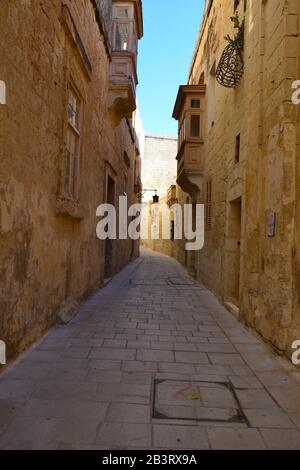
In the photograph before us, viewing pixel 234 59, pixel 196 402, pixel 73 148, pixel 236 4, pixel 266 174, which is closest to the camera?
pixel 196 402

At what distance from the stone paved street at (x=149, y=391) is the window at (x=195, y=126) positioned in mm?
7842

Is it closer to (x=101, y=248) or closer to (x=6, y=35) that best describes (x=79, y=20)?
(x=6, y=35)

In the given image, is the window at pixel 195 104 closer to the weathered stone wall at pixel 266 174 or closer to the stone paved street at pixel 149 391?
the weathered stone wall at pixel 266 174

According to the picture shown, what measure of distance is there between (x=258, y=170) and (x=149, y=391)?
11.1 feet

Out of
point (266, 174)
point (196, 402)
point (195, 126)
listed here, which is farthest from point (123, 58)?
point (196, 402)

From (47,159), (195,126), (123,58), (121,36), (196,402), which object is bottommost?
(196,402)

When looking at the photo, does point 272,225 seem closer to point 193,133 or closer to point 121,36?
point 193,133

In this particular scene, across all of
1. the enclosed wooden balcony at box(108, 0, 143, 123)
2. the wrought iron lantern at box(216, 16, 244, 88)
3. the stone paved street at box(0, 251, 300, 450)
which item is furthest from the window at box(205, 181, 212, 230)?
the stone paved street at box(0, 251, 300, 450)

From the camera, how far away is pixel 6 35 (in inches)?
119

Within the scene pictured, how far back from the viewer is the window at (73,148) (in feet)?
18.6

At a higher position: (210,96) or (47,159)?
(210,96)

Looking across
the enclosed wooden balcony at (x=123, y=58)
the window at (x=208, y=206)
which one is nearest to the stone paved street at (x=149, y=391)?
the window at (x=208, y=206)

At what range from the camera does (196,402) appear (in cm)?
276
